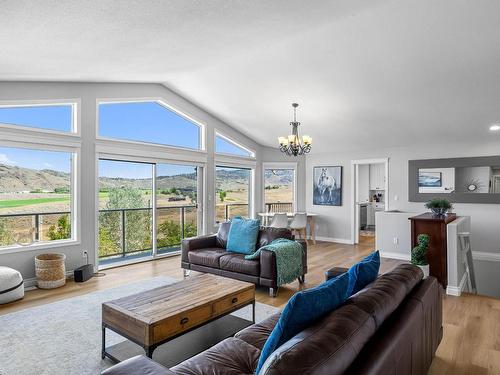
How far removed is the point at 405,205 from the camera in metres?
7.06

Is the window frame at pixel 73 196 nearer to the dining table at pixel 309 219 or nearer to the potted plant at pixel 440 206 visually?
the dining table at pixel 309 219

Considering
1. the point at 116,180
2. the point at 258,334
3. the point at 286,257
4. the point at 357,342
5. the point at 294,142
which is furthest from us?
the point at 116,180

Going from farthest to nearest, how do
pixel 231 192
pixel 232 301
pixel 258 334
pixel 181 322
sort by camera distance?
pixel 231 192
pixel 232 301
pixel 181 322
pixel 258 334

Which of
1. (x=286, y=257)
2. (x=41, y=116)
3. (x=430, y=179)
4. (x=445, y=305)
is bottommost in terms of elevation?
(x=445, y=305)

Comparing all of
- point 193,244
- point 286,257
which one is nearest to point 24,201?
point 193,244

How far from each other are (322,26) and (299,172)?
510 centimetres

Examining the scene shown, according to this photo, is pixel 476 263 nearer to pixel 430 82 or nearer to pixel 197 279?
pixel 430 82

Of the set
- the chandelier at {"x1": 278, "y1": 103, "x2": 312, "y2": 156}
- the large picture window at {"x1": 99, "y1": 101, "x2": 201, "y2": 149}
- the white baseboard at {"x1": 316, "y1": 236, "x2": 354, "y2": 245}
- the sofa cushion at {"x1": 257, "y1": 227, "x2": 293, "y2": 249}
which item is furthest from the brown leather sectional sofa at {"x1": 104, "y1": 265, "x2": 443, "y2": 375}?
the white baseboard at {"x1": 316, "y1": 236, "x2": 354, "y2": 245}

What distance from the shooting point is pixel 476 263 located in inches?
242

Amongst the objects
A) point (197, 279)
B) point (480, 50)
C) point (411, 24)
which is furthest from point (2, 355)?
point (480, 50)

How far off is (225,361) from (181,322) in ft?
2.40

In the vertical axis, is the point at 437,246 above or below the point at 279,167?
below

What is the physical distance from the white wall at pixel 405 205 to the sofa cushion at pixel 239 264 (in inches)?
170

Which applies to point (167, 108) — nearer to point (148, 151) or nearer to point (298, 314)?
point (148, 151)
